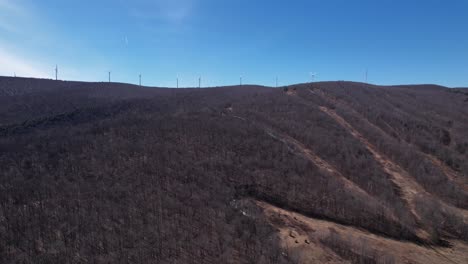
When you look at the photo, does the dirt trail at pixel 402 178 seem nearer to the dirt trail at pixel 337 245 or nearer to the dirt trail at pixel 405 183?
the dirt trail at pixel 405 183

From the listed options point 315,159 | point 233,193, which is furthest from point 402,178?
point 233,193

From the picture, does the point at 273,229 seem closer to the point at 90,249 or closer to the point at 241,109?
the point at 90,249

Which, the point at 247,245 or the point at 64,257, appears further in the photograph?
the point at 247,245

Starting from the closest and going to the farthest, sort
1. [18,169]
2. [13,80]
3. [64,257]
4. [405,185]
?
[64,257] → [18,169] → [405,185] → [13,80]

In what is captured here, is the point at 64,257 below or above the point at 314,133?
below

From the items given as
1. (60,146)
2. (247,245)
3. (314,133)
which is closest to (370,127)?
(314,133)

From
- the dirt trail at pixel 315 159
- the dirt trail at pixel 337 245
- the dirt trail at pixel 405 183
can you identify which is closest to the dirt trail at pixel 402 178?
the dirt trail at pixel 405 183
